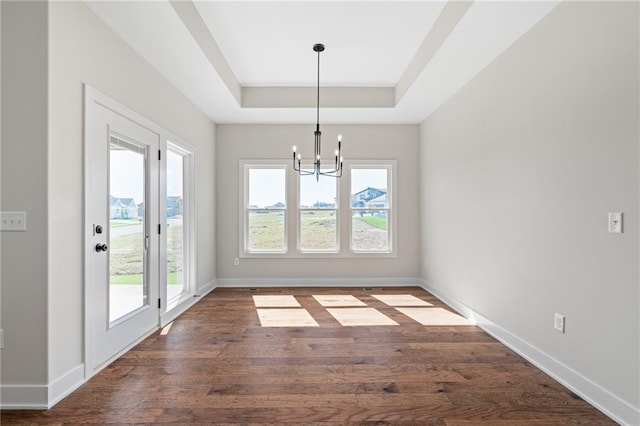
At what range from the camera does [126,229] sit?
2908 millimetres

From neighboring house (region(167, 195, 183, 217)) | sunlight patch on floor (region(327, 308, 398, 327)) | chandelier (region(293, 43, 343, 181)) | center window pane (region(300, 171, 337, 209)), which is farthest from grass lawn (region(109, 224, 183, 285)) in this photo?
center window pane (region(300, 171, 337, 209))

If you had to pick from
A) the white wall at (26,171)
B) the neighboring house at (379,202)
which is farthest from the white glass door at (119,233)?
the neighboring house at (379,202)

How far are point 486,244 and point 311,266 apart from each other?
2808mm

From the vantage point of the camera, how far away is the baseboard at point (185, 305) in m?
3.56

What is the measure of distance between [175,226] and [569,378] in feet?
13.4

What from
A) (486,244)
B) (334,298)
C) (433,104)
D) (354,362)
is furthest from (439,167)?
(354,362)

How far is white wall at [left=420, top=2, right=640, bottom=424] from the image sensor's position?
189 centimetres

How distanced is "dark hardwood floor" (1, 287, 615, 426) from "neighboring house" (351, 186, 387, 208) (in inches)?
95.4

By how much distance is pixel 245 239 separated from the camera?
5.34 meters

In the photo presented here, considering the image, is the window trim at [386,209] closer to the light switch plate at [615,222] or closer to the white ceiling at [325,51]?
the white ceiling at [325,51]

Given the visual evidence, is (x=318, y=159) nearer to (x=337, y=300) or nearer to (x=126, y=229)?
(x=337, y=300)

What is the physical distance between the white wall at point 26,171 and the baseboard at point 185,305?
5.01ft

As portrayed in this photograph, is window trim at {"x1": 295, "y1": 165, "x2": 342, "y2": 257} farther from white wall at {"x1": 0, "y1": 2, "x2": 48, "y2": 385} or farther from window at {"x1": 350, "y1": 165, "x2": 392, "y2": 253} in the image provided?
white wall at {"x1": 0, "y1": 2, "x2": 48, "y2": 385}

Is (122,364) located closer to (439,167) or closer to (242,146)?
(242,146)
